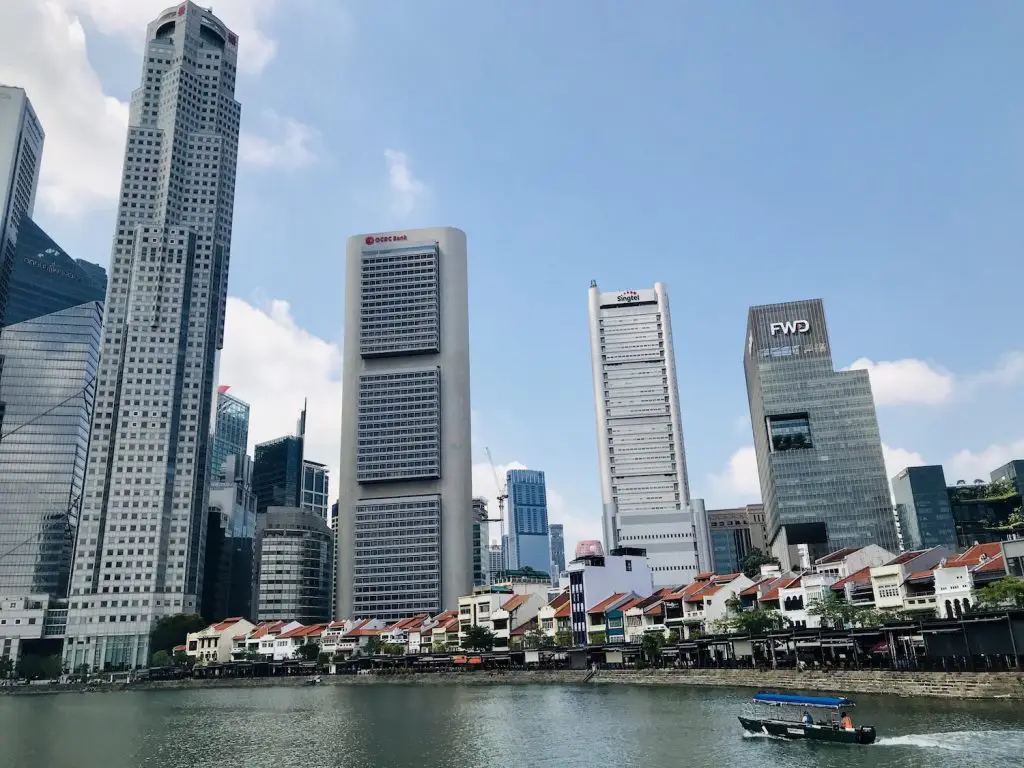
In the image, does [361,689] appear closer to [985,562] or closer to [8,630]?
[985,562]

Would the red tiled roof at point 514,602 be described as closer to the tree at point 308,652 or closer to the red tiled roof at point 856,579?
the tree at point 308,652

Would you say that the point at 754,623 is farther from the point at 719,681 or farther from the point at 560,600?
the point at 560,600

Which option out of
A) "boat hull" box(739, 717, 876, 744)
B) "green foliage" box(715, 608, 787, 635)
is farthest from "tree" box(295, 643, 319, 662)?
"boat hull" box(739, 717, 876, 744)

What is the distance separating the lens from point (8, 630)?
650 feet

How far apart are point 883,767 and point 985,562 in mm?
58037

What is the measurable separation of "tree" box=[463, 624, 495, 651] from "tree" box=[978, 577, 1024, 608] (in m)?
86.7

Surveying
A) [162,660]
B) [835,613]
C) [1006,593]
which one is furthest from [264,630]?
[1006,593]

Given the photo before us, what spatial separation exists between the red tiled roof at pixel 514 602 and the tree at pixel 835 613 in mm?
64188

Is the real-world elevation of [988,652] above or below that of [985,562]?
below

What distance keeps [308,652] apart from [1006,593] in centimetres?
13344

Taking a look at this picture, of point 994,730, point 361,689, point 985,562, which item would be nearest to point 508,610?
point 361,689

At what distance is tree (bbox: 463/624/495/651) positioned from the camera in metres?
148

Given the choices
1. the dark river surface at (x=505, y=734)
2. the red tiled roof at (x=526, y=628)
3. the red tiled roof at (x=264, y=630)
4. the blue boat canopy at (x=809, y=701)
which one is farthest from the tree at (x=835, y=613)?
the red tiled roof at (x=264, y=630)

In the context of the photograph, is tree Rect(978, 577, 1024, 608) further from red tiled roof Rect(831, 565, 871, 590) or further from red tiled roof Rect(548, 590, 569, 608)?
red tiled roof Rect(548, 590, 569, 608)
